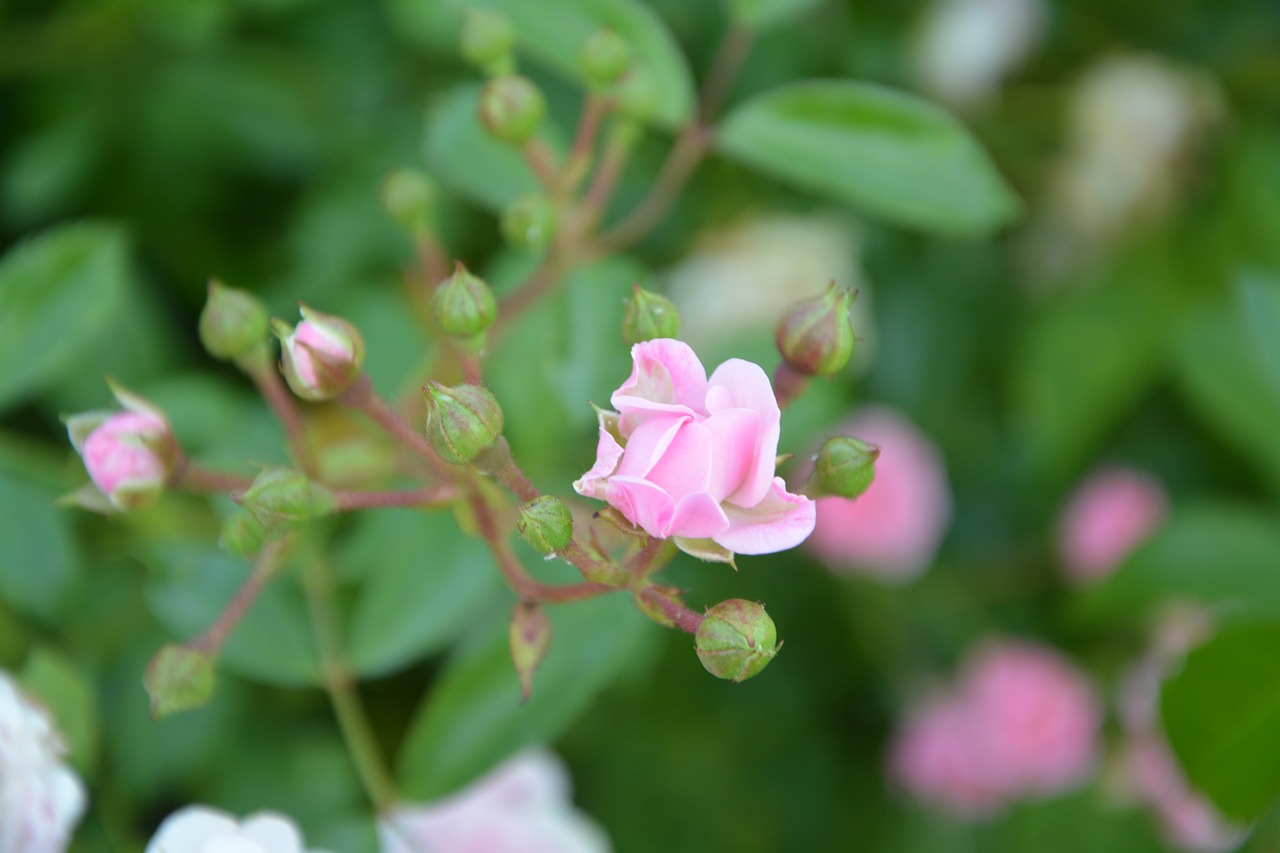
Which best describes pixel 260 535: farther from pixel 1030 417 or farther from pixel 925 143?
pixel 1030 417

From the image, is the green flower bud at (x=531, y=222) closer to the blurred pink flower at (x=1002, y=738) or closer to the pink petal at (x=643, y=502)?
the pink petal at (x=643, y=502)

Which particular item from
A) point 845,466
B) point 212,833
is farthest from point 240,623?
point 845,466

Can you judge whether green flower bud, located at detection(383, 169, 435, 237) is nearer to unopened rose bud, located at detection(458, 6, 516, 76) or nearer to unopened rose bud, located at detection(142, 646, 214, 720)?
unopened rose bud, located at detection(458, 6, 516, 76)

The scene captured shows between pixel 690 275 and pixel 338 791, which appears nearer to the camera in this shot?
pixel 338 791

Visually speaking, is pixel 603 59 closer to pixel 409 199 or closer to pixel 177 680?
pixel 409 199

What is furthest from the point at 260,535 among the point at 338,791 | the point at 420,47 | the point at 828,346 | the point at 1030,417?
the point at 1030,417

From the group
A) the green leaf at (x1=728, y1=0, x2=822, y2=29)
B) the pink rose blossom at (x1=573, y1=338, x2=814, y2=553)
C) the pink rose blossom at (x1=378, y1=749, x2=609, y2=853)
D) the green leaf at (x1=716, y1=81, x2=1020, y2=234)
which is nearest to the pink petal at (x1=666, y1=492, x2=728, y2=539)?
the pink rose blossom at (x1=573, y1=338, x2=814, y2=553)

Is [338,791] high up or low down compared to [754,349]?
down
